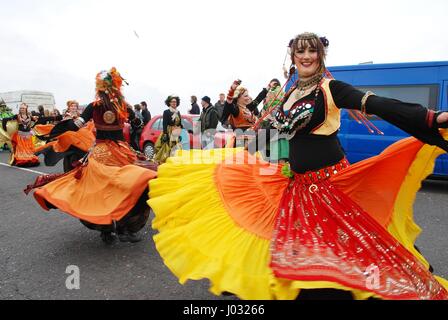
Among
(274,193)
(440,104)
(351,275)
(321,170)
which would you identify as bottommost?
(351,275)

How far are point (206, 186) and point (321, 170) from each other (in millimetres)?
831

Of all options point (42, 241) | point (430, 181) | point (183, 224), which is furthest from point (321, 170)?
point (430, 181)

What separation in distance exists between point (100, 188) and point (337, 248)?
2.90m

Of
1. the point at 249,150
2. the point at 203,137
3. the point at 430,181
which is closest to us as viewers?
the point at 249,150

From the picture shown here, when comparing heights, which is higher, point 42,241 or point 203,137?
point 203,137

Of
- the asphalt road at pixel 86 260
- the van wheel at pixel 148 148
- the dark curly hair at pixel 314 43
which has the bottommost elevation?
the asphalt road at pixel 86 260

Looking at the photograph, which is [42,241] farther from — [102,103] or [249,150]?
[249,150]

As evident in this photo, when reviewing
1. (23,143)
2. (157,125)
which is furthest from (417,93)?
(23,143)

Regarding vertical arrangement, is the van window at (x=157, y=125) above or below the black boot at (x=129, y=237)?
above

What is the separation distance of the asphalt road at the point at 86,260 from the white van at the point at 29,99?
24.0 metres

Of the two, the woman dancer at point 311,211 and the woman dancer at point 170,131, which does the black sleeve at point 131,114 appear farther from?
the woman dancer at point 170,131

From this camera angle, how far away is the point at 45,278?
382 cm

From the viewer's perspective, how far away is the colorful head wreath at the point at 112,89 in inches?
196

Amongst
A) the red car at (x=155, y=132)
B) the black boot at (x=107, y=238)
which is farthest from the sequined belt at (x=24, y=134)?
the black boot at (x=107, y=238)
